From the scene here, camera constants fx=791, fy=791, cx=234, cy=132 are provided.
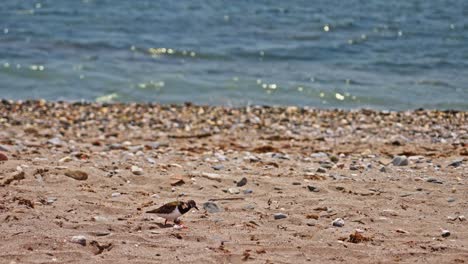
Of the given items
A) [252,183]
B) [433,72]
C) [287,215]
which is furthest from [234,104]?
[287,215]

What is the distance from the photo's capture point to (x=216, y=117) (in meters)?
12.5

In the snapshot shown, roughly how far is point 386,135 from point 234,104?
361 centimetres

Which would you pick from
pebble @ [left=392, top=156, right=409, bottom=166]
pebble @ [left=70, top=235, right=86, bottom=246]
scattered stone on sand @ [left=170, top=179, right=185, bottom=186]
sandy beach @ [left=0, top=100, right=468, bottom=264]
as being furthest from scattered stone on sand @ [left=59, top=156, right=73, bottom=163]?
pebble @ [left=392, top=156, right=409, bottom=166]

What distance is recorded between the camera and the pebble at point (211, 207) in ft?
20.2

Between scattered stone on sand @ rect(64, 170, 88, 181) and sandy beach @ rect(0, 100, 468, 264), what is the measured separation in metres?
0.02

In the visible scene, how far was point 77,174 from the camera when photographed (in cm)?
695

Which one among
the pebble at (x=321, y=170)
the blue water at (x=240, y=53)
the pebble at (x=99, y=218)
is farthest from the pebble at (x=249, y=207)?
the blue water at (x=240, y=53)

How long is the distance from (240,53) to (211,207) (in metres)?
12.6

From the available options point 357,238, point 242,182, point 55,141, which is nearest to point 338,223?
point 357,238

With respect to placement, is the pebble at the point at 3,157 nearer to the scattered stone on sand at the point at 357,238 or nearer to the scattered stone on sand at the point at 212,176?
the scattered stone on sand at the point at 212,176

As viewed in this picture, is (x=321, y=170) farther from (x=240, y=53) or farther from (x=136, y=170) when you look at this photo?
(x=240, y=53)

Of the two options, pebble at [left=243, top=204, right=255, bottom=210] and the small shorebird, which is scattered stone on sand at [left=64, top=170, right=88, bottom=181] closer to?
the small shorebird

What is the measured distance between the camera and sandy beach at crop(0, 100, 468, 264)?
17.2ft

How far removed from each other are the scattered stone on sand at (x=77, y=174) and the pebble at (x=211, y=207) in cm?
131
